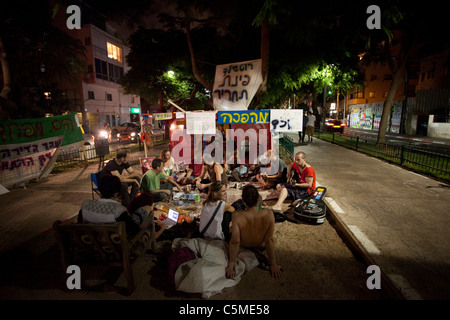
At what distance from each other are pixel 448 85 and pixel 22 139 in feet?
113

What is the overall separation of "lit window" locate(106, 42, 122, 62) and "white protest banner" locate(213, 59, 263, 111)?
32.4 meters

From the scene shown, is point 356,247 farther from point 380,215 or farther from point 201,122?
point 201,122

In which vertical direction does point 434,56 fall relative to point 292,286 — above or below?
above

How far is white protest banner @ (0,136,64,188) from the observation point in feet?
25.5

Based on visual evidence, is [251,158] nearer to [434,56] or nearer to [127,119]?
[434,56]

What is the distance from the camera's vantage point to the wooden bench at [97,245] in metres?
3.03

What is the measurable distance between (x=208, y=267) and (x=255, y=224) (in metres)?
0.94

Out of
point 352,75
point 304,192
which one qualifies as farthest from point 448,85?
point 304,192

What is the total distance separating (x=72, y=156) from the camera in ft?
41.5

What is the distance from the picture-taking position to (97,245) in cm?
314

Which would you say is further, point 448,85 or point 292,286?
point 448,85

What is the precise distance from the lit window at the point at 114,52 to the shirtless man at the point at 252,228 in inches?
1507

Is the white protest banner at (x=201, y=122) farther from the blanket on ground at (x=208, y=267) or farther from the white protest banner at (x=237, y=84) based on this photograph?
the blanket on ground at (x=208, y=267)

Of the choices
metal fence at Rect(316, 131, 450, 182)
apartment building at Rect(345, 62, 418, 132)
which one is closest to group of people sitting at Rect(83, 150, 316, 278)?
metal fence at Rect(316, 131, 450, 182)
